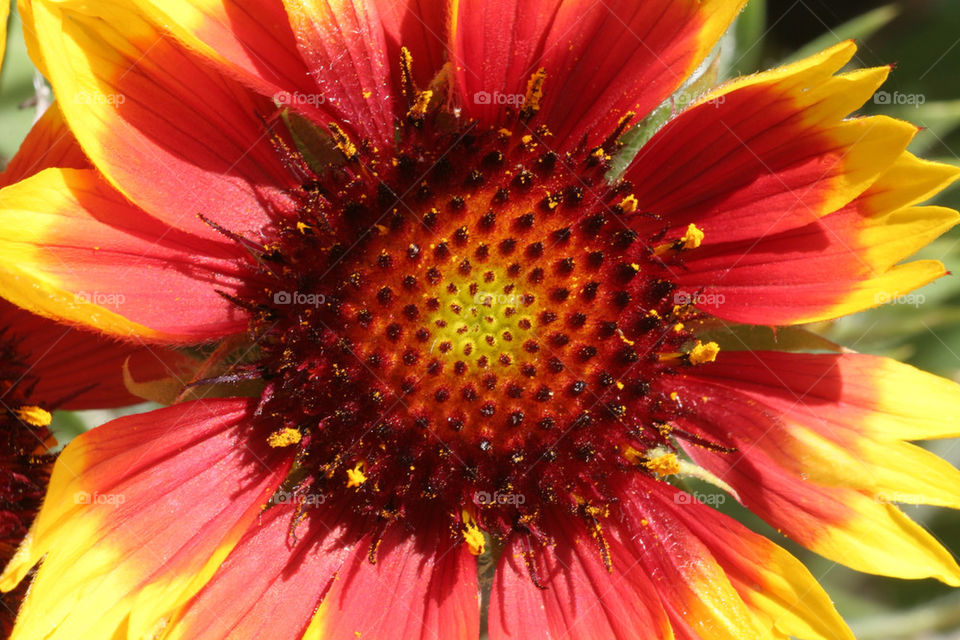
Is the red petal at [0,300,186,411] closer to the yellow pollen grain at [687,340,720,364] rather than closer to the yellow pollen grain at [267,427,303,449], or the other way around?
the yellow pollen grain at [267,427,303,449]

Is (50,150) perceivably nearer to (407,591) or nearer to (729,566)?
(407,591)

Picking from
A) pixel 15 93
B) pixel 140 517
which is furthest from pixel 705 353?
pixel 15 93

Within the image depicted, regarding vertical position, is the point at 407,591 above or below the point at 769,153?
below

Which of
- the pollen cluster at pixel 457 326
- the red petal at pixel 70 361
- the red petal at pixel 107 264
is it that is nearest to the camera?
the red petal at pixel 107 264

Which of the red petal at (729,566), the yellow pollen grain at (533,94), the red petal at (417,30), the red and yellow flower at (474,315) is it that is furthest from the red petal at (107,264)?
the red petal at (729,566)

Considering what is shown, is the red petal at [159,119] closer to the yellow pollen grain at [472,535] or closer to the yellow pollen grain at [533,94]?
the yellow pollen grain at [533,94]

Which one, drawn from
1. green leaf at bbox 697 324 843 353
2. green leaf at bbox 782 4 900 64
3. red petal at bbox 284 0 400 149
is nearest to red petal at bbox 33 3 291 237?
red petal at bbox 284 0 400 149
